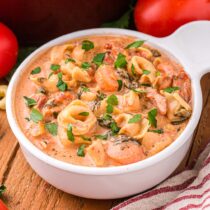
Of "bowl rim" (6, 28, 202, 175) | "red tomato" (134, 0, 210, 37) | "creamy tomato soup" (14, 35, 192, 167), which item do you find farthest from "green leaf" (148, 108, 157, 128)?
"red tomato" (134, 0, 210, 37)

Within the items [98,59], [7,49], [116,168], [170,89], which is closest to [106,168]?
[116,168]

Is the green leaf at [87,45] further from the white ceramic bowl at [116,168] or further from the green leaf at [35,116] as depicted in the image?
the green leaf at [35,116]

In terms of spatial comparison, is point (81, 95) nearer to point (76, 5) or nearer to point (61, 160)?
point (61, 160)

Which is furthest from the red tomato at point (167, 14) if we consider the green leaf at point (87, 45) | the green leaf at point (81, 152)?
the green leaf at point (81, 152)

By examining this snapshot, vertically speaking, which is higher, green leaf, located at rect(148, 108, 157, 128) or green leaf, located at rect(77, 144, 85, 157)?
green leaf, located at rect(148, 108, 157, 128)

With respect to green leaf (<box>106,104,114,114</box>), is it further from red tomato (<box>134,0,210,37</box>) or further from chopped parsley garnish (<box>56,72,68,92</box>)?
red tomato (<box>134,0,210,37</box>)

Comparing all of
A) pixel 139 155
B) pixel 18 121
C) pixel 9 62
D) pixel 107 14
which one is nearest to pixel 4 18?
pixel 9 62
